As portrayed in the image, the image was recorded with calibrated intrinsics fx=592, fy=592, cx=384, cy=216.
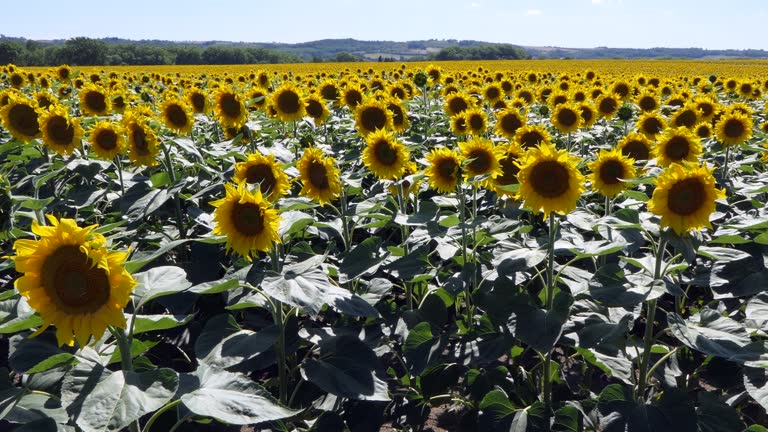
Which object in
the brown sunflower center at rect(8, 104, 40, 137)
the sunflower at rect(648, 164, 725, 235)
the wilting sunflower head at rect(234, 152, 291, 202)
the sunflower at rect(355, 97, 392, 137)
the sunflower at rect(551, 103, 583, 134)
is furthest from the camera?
the sunflower at rect(551, 103, 583, 134)

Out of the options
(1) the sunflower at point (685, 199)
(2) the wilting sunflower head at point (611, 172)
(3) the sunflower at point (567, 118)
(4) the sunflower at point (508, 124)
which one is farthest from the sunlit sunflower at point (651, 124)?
(1) the sunflower at point (685, 199)

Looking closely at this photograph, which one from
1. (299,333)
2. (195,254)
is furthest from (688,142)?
(195,254)

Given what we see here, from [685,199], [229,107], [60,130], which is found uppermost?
[229,107]

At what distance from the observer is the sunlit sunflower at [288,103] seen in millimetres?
5992

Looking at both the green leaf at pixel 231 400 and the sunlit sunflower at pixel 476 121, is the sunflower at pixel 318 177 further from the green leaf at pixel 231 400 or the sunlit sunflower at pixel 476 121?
the sunlit sunflower at pixel 476 121

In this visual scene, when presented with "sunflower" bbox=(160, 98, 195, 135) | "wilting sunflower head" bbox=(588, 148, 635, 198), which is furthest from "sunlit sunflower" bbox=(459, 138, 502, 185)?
"sunflower" bbox=(160, 98, 195, 135)

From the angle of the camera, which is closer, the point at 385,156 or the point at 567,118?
the point at 385,156

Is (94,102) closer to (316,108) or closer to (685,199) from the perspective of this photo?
(316,108)

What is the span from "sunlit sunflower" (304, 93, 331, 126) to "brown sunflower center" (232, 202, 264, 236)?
147 inches

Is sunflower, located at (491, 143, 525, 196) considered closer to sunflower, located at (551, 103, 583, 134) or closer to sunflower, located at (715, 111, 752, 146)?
sunflower, located at (551, 103, 583, 134)

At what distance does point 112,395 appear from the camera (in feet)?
5.96

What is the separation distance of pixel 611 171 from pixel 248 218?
7.75ft

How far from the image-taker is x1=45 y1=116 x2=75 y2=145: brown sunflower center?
4863mm

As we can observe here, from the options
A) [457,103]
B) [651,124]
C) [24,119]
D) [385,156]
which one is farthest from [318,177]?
[651,124]
